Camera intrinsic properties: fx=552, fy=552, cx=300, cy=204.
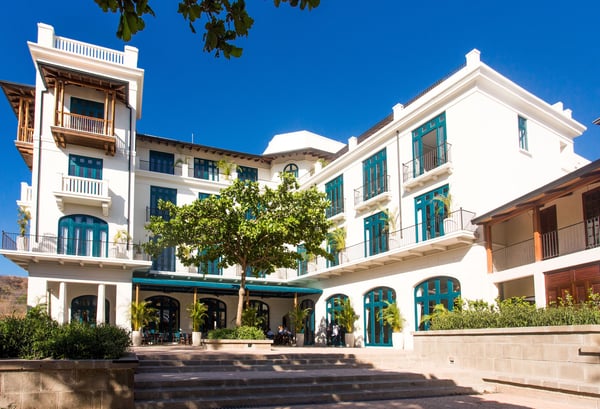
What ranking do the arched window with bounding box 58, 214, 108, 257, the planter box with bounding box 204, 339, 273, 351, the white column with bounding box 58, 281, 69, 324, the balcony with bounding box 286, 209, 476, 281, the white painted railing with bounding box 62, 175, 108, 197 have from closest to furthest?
the planter box with bounding box 204, 339, 273, 351
the balcony with bounding box 286, 209, 476, 281
the white column with bounding box 58, 281, 69, 324
the white painted railing with bounding box 62, 175, 108, 197
the arched window with bounding box 58, 214, 108, 257

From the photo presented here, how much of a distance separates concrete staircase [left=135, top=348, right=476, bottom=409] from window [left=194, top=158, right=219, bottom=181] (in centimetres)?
1862

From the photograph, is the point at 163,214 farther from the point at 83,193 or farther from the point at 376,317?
the point at 376,317

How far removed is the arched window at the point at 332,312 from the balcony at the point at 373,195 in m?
4.57

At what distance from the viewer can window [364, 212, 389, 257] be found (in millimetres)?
24094

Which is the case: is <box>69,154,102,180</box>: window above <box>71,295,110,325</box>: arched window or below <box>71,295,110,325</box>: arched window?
above

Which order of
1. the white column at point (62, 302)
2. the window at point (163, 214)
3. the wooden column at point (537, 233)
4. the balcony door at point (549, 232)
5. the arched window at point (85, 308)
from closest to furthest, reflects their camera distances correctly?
the wooden column at point (537, 233)
the balcony door at point (549, 232)
the white column at point (62, 302)
the arched window at point (85, 308)
the window at point (163, 214)

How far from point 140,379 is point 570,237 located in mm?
14019

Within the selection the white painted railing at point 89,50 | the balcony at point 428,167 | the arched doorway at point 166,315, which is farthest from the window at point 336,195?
the white painted railing at point 89,50

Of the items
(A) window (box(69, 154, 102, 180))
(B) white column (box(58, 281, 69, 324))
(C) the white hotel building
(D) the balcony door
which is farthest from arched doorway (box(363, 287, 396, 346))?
(A) window (box(69, 154, 102, 180))

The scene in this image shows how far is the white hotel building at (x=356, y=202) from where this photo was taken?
1880 centimetres

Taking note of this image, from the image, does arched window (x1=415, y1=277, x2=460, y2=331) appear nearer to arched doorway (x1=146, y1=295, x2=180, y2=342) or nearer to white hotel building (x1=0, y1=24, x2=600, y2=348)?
white hotel building (x1=0, y1=24, x2=600, y2=348)

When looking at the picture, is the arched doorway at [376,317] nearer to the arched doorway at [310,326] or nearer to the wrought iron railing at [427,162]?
the wrought iron railing at [427,162]

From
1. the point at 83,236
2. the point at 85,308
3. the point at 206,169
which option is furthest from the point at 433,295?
the point at 206,169

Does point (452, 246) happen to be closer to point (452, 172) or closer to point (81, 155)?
point (452, 172)
